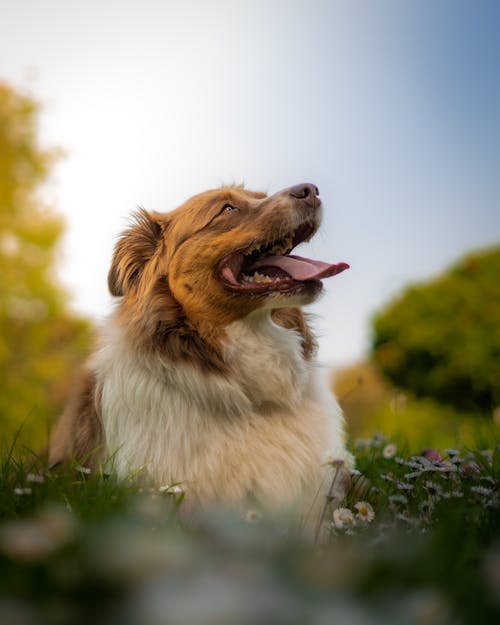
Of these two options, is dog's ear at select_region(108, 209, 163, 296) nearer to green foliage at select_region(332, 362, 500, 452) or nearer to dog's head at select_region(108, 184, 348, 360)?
dog's head at select_region(108, 184, 348, 360)

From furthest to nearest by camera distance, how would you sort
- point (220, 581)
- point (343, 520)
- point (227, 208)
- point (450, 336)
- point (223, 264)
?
point (450, 336)
point (227, 208)
point (223, 264)
point (343, 520)
point (220, 581)

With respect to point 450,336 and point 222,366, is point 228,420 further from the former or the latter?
point 450,336

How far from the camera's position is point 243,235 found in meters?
3.83

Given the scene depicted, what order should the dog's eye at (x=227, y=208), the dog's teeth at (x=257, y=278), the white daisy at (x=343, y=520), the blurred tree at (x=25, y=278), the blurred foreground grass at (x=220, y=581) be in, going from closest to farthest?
the blurred foreground grass at (x=220, y=581)
the white daisy at (x=343, y=520)
the dog's teeth at (x=257, y=278)
the dog's eye at (x=227, y=208)
the blurred tree at (x=25, y=278)

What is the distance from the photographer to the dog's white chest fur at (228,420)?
354cm

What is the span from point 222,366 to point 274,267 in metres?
0.68

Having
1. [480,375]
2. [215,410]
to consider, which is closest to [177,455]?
[215,410]

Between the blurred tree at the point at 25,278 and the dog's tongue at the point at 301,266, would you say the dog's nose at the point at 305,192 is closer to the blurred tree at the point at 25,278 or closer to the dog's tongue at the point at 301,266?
the dog's tongue at the point at 301,266

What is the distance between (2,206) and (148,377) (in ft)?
46.3

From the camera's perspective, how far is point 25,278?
1602 cm

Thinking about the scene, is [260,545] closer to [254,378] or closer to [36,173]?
[254,378]

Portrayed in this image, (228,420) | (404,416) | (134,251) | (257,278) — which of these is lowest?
(404,416)

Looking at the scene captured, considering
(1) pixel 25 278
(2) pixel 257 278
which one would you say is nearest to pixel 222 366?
(2) pixel 257 278

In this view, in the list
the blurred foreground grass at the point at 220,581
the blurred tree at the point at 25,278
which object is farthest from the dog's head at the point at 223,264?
the blurred tree at the point at 25,278
